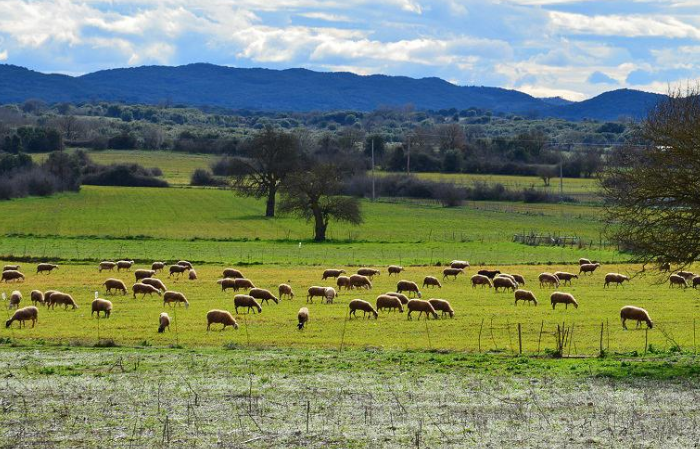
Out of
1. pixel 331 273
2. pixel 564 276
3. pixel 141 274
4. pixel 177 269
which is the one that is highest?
pixel 564 276

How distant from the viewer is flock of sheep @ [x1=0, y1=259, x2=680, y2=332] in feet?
121

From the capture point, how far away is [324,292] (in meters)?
44.8

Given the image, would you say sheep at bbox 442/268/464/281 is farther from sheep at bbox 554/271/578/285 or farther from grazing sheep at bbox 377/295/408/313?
grazing sheep at bbox 377/295/408/313

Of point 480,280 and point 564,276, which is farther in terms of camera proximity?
point 564,276

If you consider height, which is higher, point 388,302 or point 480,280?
point 388,302

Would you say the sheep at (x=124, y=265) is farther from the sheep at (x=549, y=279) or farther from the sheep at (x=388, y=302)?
the sheep at (x=549, y=279)

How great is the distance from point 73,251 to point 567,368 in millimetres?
49825

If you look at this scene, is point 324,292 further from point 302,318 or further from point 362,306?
point 302,318

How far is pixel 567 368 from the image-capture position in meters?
26.4

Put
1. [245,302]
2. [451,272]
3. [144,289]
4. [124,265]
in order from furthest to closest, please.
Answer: [124,265], [451,272], [144,289], [245,302]

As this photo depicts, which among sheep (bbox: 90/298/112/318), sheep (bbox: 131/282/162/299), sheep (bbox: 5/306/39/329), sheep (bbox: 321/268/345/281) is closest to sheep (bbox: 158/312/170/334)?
sheep (bbox: 90/298/112/318)

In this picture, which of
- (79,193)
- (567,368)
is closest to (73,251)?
(567,368)

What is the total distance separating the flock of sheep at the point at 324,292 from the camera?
36938mm

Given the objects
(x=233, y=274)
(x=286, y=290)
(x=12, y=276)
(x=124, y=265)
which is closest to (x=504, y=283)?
(x=286, y=290)
